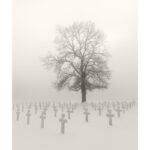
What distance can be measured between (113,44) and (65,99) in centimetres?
50

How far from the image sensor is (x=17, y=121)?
2.74m

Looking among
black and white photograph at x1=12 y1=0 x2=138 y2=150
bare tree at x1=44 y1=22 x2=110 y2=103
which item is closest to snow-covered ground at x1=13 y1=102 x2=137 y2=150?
black and white photograph at x1=12 y1=0 x2=138 y2=150

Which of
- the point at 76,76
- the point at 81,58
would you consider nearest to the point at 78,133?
the point at 76,76

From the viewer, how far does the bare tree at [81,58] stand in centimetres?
271

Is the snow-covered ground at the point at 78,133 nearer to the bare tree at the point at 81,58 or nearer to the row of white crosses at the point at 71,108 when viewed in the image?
the row of white crosses at the point at 71,108

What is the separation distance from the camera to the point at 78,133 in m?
2.68

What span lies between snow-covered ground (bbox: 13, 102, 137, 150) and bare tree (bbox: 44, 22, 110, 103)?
18 centimetres

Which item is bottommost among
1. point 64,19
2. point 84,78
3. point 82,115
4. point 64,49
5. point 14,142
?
point 14,142

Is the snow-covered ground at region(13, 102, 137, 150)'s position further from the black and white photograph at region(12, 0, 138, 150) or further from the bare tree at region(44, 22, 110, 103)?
the bare tree at region(44, 22, 110, 103)

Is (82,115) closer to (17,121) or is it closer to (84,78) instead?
(84,78)

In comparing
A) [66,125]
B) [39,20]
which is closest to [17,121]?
[66,125]

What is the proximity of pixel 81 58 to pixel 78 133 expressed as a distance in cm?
51

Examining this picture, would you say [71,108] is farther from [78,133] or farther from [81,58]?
[81,58]

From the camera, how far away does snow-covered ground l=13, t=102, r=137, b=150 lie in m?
2.67
